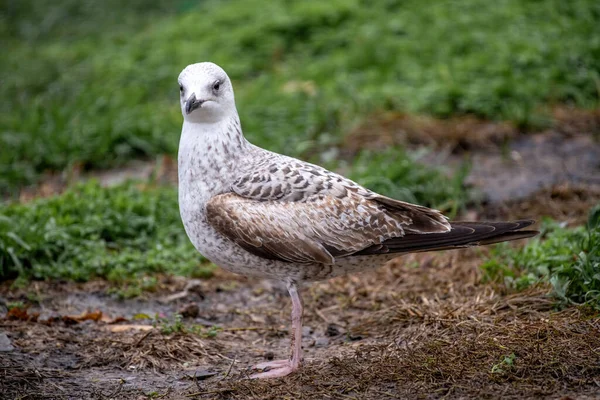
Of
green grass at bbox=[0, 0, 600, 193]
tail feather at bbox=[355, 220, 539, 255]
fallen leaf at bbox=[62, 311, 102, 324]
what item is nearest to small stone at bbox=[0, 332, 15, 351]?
fallen leaf at bbox=[62, 311, 102, 324]

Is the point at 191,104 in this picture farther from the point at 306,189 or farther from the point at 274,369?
the point at 274,369

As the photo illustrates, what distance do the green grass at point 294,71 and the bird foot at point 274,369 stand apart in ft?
12.3

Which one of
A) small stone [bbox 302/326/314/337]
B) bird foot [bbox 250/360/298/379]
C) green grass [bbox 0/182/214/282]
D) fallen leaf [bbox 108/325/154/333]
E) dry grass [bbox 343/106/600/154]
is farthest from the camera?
dry grass [bbox 343/106/600/154]

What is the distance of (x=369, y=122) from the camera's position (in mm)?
8992

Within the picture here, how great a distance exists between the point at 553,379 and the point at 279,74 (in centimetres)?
698

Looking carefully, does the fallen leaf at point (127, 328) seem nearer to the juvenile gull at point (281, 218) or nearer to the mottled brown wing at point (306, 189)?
the juvenile gull at point (281, 218)

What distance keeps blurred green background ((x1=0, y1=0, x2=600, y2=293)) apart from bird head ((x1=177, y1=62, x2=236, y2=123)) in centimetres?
179

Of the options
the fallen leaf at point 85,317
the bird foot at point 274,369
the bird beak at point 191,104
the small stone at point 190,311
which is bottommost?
the bird foot at point 274,369

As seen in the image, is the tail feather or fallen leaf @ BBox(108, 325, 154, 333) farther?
fallen leaf @ BBox(108, 325, 154, 333)

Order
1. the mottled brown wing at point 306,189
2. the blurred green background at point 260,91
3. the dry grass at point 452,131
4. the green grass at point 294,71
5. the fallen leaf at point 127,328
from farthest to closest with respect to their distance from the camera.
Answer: the green grass at point 294,71 → the dry grass at point 452,131 → the blurred green background at point 260,91 → the fallen leaf at point 127,328 → the mottled brown wing at point 306,189

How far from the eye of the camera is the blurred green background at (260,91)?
6.93 m

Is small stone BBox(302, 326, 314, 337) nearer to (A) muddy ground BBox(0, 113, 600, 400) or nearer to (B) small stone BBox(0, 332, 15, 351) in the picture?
Answer: (A) muddy ground BBox(0, 113, 600, 400)

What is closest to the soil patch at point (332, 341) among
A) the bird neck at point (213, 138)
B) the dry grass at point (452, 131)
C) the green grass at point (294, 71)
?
the bird neck at point (213, 138)

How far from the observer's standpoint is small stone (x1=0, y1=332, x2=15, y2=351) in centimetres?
514
